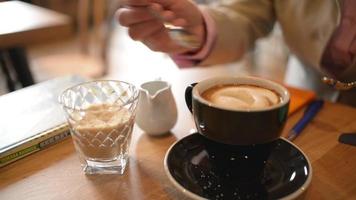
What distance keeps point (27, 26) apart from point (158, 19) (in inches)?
22.6

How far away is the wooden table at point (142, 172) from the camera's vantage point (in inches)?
18.6

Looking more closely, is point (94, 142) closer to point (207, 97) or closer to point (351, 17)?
point (207, 97)

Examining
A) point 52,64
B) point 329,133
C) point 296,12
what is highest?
point 296,12

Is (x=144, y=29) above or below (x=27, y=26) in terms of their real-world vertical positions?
above

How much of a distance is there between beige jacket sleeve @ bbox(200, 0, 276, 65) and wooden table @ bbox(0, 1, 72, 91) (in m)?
0.45

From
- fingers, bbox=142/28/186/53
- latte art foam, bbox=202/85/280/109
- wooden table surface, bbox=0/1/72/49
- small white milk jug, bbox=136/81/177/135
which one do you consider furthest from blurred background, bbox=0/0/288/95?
latte art foam, bbox=202/85/280/109

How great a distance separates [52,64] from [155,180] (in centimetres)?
139

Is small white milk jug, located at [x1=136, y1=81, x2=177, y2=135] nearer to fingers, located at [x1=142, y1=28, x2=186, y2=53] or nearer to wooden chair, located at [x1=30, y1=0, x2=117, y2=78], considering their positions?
fingers, located at [x1=142, y1=28, x2=186, y2=53]

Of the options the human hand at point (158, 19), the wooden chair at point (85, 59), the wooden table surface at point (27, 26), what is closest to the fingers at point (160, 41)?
the human hand at point (158, 19)

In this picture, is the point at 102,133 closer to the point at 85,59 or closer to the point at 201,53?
the point at 201,53

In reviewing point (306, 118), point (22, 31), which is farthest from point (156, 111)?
point (22, 31)

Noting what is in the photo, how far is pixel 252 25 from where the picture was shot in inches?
35.7

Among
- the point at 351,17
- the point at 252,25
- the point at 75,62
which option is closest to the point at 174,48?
the point at 252,25

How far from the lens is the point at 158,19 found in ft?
2.13
